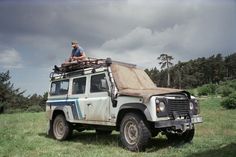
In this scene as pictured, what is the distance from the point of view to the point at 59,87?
12.4 meters

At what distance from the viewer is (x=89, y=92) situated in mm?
10844

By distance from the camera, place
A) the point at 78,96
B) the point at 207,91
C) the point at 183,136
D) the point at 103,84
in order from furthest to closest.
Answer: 1. the point at 207,91
2. the point at 78,96
3. the point at 183,136
4. the point at 103,84

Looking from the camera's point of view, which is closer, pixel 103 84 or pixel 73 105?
pixel 103 84

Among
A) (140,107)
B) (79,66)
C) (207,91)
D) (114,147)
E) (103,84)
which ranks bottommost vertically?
(114,147)

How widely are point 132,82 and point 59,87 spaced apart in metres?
3.05

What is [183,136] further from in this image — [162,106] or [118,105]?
[118,105]

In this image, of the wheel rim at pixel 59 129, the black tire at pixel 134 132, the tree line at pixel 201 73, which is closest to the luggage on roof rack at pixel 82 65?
the wheel rim at pixel 59 129

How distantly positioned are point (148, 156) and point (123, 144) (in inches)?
48.4

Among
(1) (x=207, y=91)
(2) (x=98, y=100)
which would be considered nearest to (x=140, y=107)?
(2) (x=98, y=100)

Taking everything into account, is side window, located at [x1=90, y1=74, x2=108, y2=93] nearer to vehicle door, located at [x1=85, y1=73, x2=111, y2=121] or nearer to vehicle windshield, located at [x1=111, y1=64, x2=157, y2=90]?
vehicle door, located at [x1=85, y1=73, x2=111, y2=121]

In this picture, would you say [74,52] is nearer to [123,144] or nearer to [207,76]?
[123,144]

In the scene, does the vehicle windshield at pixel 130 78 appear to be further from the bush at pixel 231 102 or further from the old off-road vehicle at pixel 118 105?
the bush at pixel 231 102

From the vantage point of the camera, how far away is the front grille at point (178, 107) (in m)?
9.06

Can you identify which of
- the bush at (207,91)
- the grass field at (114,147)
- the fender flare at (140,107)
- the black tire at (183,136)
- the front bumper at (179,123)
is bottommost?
the grass field at (114,147)
